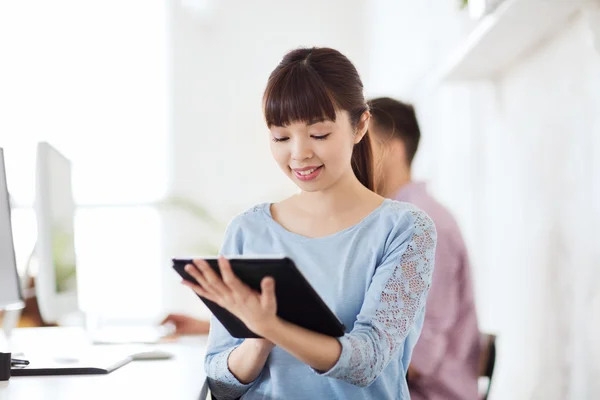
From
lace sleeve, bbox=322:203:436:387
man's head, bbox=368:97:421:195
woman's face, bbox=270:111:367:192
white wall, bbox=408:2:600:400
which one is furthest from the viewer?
man's head, bbox=368:97:421:195

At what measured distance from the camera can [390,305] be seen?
1.14 m

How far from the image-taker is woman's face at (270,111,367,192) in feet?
3.90

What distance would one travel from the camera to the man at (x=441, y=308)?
1.99 meters

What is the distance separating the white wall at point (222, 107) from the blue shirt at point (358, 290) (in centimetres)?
355

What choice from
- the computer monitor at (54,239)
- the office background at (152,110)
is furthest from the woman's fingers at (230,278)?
the office background at (152,110)

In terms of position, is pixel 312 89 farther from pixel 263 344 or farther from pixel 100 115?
pixel 100 115

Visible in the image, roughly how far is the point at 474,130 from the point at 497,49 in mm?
644

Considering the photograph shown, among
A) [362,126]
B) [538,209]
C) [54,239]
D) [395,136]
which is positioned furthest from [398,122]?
[54,239]

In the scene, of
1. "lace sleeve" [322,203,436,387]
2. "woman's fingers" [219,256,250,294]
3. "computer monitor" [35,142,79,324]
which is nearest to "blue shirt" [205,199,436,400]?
"lace sleeve" [322,203,436,387]

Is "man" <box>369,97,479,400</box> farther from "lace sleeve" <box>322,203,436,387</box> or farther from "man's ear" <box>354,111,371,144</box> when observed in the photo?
"lace sleeve" <box>322,203,436,387</box>

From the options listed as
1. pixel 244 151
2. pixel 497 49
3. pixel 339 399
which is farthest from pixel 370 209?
pixel 244 151

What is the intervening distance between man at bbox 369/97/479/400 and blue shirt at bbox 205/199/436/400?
0.71m

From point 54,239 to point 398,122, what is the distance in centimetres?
111

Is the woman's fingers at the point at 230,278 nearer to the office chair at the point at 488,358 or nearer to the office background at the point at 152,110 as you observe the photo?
the office chair at the point at 488,358
